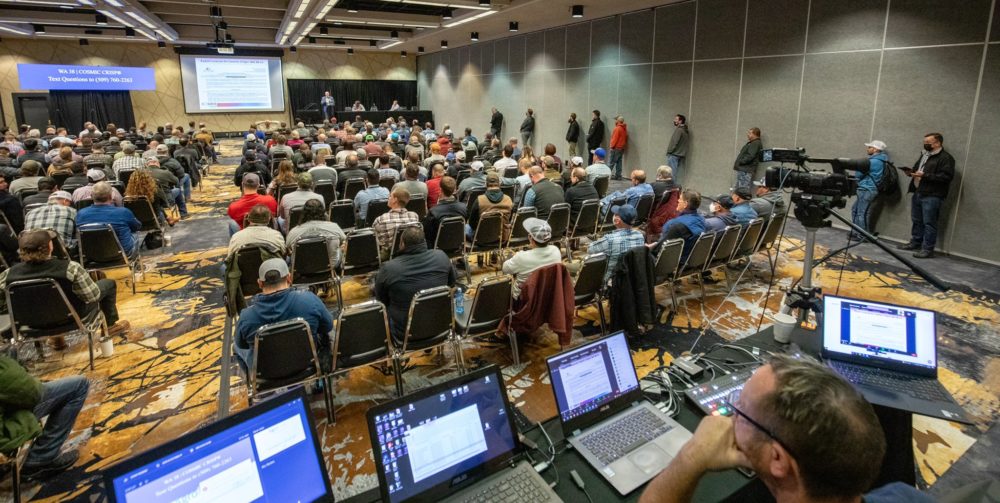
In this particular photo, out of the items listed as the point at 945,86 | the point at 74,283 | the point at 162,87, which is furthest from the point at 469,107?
the point at 74,283

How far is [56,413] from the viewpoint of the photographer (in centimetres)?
305

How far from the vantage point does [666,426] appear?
2.03m

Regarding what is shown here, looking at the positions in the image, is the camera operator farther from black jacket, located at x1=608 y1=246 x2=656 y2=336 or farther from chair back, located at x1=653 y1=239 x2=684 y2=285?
black jacket, located at x1=608 y1=246 x2=656 y2=336

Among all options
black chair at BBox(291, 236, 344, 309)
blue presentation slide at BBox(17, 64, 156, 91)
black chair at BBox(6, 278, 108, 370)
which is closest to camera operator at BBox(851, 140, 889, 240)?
black chair at BBox(291, 236, 344, 309)

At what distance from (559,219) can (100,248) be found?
474cm

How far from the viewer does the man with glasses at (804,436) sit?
3.69 ft

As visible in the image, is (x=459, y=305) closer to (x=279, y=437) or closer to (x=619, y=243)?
(x=619, y=243)

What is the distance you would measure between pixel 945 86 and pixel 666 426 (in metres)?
7.49

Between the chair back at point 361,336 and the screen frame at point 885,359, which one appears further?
the chair back at point 361,336

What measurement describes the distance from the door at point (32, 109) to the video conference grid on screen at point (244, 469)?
24453 mm

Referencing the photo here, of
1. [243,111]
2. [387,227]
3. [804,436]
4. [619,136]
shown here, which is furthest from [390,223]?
[243,111]

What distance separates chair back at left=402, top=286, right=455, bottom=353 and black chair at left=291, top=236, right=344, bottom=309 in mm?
1494

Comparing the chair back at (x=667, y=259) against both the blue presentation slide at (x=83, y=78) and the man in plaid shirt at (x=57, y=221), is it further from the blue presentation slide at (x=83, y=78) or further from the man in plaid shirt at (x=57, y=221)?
the blue presentation slide at (x=83, y=78)

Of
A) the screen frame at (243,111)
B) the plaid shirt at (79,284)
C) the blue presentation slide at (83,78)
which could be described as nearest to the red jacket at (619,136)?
the plaid shirt at (79,284)
